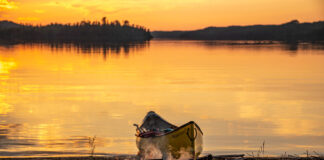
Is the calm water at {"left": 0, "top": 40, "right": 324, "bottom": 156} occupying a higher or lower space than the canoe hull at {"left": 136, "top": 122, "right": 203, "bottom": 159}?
lower

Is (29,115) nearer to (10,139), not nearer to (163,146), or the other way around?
(10,139)

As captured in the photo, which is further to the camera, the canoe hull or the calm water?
the calm water

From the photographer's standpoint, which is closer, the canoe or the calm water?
the canoe

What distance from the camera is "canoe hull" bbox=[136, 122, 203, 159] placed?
531 inches

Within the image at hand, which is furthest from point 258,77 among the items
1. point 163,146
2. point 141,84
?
point 163,146

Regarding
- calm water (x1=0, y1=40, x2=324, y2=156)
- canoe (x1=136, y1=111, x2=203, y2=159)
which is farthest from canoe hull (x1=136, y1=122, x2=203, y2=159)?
calm water (x1=0, y1=40, x2=324, y2=156)

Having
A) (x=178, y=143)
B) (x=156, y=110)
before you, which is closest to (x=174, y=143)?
(x=178, y=143)

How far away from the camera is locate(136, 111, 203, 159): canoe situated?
44.3 ft

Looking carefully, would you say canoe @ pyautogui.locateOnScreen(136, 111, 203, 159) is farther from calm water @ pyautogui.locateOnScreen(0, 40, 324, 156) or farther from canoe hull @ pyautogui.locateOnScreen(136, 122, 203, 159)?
calm water @ pyautogui.locateOnScreen(0, 40, 324, 156)

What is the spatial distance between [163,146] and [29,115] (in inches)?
647

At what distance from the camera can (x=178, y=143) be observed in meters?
13.7

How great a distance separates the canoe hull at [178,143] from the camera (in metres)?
13.5

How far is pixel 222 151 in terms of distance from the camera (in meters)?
19.8

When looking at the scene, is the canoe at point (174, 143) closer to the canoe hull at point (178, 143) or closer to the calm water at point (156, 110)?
the canoe hull at point (178, 143)
